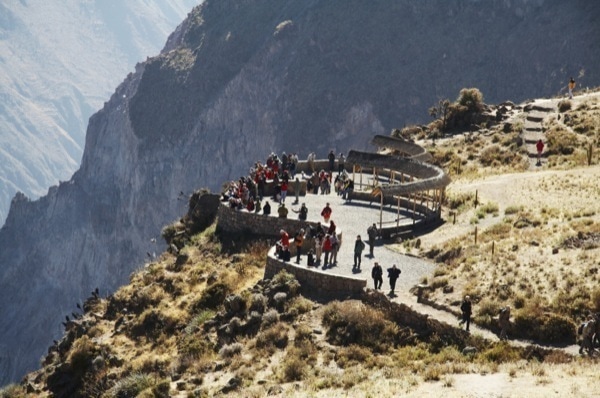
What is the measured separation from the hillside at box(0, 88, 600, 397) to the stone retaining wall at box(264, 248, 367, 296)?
0.35 m

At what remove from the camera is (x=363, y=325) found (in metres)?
28.8

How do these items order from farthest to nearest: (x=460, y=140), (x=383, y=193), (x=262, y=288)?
1. (x=460, y=140)
2. (x=383, y=193)
3. (x=262, y=288)

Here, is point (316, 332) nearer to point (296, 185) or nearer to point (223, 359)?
point (223, 359)

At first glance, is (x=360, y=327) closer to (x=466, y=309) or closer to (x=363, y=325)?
(x=363, y=325)

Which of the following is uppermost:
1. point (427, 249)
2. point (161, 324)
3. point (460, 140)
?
point (460, 140)

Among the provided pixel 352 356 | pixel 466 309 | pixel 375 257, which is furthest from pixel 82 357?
pixel 466 309

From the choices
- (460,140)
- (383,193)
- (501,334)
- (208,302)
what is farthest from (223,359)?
(460,140)

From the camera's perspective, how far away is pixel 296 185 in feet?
154

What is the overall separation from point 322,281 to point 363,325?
3879 mm

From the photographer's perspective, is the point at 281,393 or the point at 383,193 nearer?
the point at 281,393

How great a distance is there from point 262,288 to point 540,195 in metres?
16.6

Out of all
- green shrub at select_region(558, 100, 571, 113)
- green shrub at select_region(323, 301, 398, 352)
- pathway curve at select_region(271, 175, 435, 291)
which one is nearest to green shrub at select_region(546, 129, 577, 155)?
green shrub at select_region(558, 100, 571, 113)

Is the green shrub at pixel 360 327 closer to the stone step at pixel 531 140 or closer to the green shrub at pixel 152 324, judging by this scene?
the green shrub at pixel 152 324

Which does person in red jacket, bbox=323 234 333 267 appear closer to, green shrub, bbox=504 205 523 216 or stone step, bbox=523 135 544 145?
green shrub, bbox=504 205 523 216
